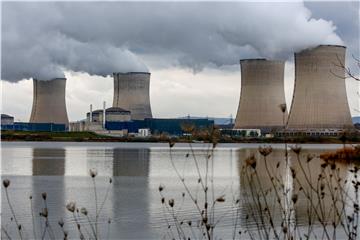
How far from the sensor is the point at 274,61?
89.9 ft

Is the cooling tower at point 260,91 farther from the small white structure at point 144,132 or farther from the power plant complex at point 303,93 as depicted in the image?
the small white structure at point 144,132

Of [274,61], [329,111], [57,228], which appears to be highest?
[274,61]

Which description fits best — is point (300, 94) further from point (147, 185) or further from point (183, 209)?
point (183, 209)

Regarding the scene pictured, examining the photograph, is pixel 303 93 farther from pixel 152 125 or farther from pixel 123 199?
pixel 152 125

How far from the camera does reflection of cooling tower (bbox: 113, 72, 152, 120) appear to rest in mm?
34781

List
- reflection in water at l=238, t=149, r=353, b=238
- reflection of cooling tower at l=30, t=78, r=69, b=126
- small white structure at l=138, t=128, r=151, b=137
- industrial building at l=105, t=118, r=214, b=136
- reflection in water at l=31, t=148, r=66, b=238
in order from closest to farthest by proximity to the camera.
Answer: reflection in water at l=238, t=149, r=353, b=238 < reflection in water at l=31, t=148, r=66, b=238 < reflection of cooling tower at l=30, t=78, r=69, b=126 < industrial building at l=105, t=118, r=214, b=136 < small white structure at l=138, t=128, r=151, b=137

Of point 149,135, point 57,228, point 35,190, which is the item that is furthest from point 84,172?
point 149,135

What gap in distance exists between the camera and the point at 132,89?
34.9 metres

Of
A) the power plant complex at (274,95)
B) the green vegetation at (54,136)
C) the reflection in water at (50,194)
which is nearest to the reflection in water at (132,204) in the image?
the reflection in water at (50,194)

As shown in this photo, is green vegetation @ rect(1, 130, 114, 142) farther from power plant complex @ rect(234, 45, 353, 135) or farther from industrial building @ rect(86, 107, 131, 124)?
power plant complex @ rect(234, 45, 353, 135)

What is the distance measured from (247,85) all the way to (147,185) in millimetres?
16732

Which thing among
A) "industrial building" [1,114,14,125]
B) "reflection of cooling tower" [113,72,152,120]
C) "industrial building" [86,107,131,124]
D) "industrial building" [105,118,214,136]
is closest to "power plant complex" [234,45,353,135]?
"reflection of cooling tower" [113,72,152,120]

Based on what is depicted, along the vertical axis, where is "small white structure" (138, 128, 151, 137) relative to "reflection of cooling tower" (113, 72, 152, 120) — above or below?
below

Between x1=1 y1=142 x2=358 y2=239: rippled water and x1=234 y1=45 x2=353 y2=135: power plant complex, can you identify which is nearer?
x1=1 y1=142 x2=358 y2=239: rippled water
